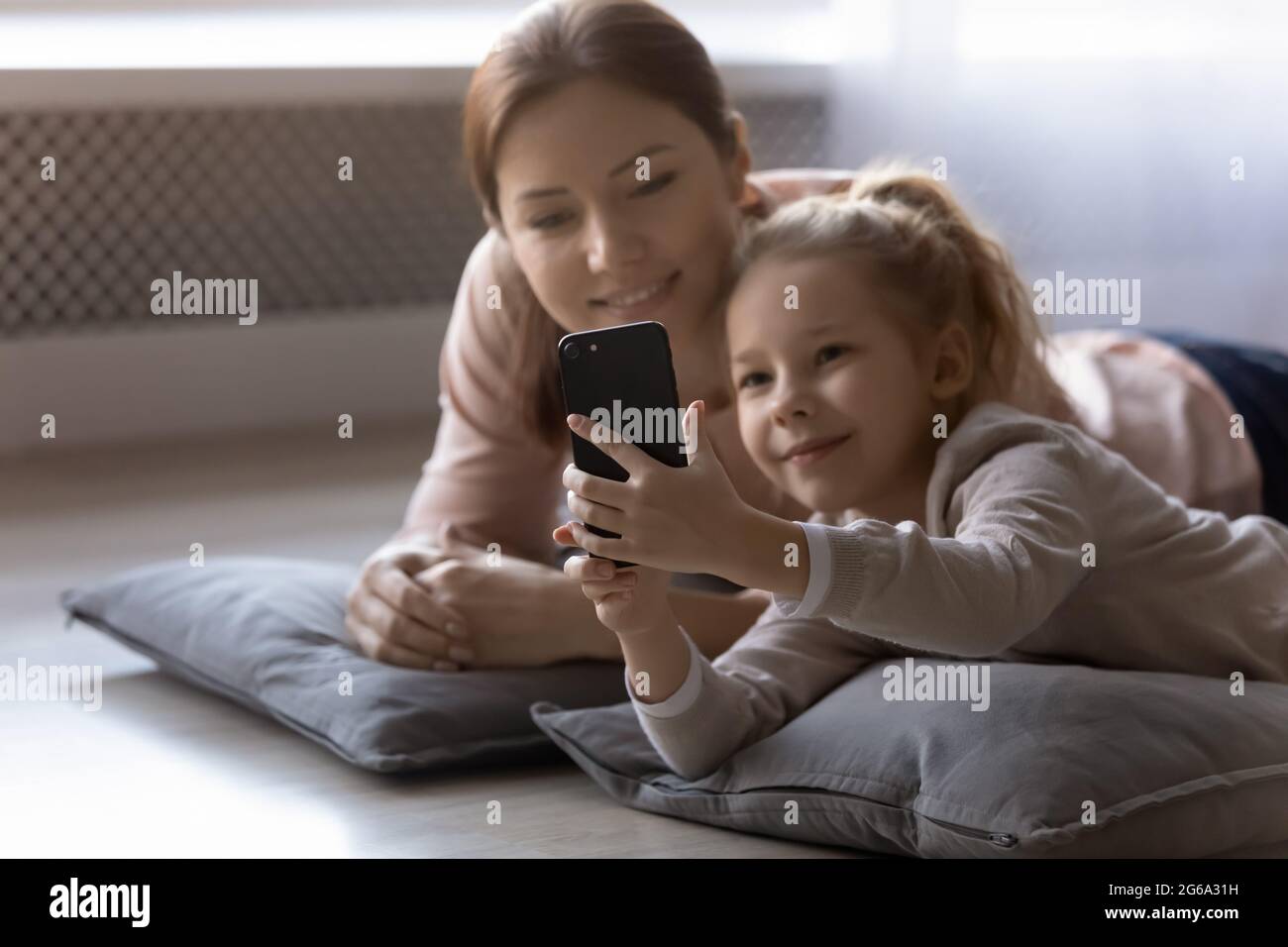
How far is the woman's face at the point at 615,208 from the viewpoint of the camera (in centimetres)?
155

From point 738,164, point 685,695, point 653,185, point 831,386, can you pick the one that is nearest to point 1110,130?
point 738,164

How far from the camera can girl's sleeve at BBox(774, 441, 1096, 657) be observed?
3.43 ft

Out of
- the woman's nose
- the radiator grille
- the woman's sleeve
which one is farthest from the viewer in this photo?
the radiator grille

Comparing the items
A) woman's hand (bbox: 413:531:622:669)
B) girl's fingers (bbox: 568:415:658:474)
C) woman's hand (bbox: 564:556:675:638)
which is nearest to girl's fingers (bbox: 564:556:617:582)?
woman's hand (bbox: 564:556:675:638)

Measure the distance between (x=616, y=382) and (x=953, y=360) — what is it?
1.34 feet

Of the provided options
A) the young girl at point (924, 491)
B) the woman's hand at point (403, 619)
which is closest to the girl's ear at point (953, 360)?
the young girl at point (924, 491)

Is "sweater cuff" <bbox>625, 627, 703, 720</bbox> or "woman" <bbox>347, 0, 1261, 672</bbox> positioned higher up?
"woman" <bbox>347, 0, 1261, 672</bbox>

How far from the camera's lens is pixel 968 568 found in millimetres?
1083

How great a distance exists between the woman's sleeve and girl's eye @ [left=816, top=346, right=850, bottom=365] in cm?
60

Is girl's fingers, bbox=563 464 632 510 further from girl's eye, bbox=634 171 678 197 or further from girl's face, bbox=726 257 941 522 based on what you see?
girl's eye, bbox=634 171 678 197

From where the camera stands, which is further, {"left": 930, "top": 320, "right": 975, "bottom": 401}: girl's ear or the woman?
the woman

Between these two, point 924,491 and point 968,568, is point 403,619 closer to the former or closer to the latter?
point 924,491
